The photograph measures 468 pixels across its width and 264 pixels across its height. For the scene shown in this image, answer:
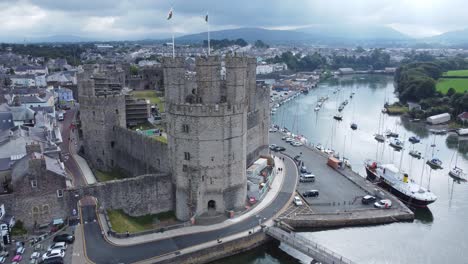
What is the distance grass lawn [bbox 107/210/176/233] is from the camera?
2961 centimetres

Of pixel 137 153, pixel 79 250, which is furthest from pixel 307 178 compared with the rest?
pixel 79 250

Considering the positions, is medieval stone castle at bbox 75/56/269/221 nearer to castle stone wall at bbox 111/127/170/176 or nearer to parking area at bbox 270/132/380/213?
castle stone wall at bbox 111/127/170/176

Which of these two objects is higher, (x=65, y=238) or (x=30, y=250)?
(x=65, y=238)

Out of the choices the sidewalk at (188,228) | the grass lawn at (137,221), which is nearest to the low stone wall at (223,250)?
the sidewalk at (188,228)

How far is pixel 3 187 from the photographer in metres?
29.7

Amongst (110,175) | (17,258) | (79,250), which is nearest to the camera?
(17,258)

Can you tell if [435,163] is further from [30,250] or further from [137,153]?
[30,250]

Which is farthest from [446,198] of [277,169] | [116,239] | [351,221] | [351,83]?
[351,83]

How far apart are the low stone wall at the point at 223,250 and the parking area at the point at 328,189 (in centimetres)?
751

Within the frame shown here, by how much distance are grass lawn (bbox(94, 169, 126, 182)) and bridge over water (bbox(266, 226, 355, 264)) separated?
57.1 feet

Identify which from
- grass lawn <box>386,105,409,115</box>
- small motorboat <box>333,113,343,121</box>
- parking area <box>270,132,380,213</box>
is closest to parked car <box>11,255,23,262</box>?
parking area <box>270,132,380,213</box>

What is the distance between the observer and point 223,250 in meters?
28.7

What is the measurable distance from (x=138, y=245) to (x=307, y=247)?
12.3 m

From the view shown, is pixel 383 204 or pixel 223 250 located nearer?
pixel 223 250
